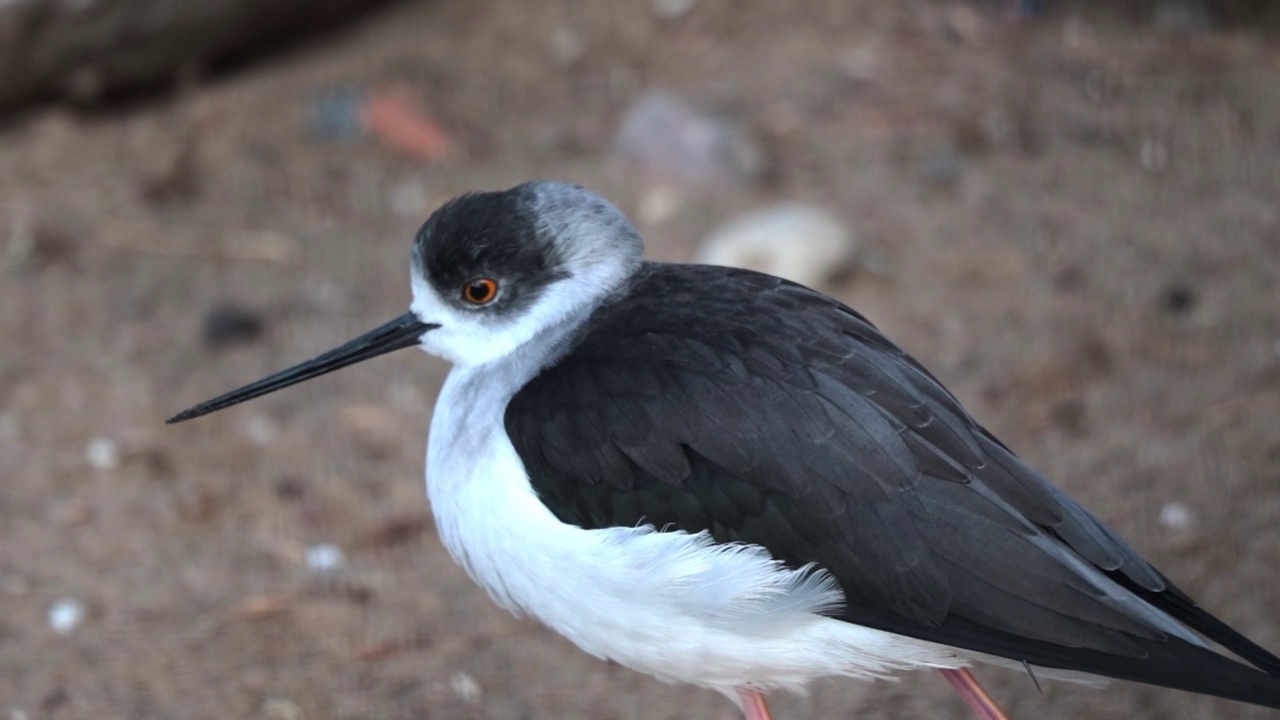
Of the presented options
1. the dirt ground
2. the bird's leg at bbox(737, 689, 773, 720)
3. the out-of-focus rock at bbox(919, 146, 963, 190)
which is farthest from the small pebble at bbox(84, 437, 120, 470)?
the out-of-focus rock at bbox(919, 146, 963, 190)

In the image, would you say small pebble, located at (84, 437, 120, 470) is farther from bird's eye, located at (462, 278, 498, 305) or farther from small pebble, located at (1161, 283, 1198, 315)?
small pebble, located at (1161, 283, 1198, 315)

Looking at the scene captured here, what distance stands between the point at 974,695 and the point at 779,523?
67 centimetres

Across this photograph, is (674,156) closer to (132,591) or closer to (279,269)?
(279,269)

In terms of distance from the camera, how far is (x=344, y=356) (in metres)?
3.66

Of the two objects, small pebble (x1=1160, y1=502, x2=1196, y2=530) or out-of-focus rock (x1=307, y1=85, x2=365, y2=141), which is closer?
small pebble (x1=1160, y1=502, x2=1196, y2=530)

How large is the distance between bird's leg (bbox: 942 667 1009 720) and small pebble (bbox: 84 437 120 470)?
2772 mm

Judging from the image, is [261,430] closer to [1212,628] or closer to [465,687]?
[465,687]

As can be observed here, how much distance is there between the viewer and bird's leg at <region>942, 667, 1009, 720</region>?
3.29 meters

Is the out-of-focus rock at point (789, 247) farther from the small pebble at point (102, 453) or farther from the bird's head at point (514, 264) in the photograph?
the small pebble at point (102, 453)

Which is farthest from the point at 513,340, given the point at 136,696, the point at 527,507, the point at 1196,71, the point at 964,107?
the point at 1196,71

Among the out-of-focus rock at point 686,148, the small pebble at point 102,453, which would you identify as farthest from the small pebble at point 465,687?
the out-of-focus rock at point 686,148

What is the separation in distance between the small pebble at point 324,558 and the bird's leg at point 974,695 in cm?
189

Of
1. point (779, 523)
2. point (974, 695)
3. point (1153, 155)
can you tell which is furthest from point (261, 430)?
point (1153, 155)

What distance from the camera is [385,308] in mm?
5551
